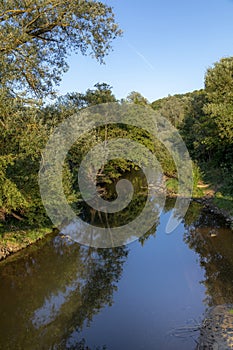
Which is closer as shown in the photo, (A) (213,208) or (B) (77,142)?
(B) (77,142)

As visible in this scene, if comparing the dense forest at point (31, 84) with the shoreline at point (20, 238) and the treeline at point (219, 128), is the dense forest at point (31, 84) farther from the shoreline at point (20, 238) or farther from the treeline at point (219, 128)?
the treeline at point (219, 128)

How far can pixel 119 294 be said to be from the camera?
430 inches

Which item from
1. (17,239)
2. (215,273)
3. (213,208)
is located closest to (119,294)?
(215,273)

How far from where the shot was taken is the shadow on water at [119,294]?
8.34 m

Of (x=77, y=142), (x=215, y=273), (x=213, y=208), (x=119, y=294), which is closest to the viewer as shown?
(x=119, y=294)

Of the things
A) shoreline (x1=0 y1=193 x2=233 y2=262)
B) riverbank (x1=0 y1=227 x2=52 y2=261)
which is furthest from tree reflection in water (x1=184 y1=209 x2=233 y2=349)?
riverbank (x1=0 y1=227 x2=52 y2=261)

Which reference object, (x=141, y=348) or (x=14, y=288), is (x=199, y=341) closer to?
(x=141, y=348)

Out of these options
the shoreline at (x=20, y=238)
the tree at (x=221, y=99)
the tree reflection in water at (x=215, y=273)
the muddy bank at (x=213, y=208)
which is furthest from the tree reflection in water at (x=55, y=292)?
the tree at (x=221, y=99)

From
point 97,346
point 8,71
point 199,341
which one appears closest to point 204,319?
point 199,341

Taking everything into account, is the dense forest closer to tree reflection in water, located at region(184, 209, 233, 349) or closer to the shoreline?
the shoreline

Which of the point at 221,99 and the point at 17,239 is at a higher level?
the point at 221,99

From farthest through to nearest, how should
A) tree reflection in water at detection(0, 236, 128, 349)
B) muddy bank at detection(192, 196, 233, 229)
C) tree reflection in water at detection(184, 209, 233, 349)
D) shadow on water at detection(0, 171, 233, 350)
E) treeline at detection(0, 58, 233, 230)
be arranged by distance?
muddy bank at detection(192, 196, 233, 229) < treeline at detection(0, 58, 233, 230) < tree reflection in water at detection(0, 236, 128, 349) < shadow on water at detection(0, 171, 233, 350) < tree reflection in water at detection(184, 209, 233, 349)

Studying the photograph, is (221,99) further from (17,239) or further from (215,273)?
(17,239)

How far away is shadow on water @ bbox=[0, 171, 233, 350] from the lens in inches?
328
